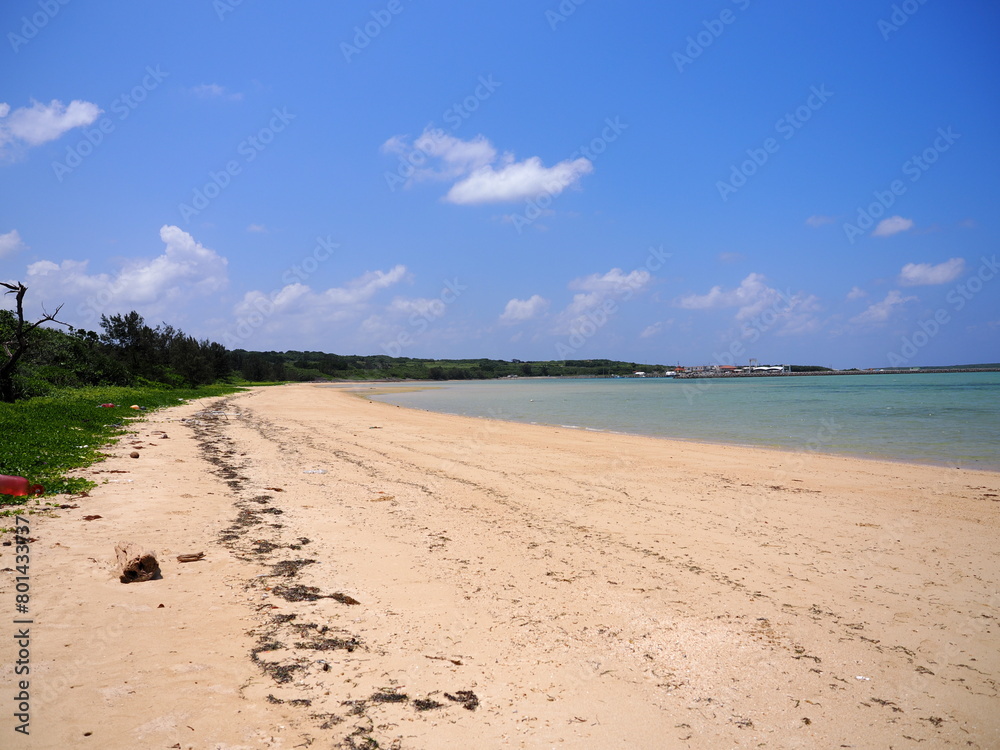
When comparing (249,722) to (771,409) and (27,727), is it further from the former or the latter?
(771,409)

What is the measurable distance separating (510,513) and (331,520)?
2435 millimetres

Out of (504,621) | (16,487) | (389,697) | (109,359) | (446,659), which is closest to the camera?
(389,697)

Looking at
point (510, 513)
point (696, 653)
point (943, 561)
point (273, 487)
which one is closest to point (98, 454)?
point (273, 487)

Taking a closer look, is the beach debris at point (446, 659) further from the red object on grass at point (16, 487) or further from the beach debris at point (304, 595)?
the red object on grass at point (16, 487)

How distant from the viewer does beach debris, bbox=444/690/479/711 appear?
128 inches

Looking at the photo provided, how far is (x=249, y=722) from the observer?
2955 mm

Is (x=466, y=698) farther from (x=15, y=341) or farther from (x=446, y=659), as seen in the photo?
(x=15, y=341)

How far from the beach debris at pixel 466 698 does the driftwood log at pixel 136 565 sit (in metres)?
3.00

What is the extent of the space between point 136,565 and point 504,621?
123 inches

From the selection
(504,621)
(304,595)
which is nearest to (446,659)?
(504,621)

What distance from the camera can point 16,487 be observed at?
22.2ft

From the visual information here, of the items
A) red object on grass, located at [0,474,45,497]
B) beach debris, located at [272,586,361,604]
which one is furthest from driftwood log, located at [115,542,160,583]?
red object on grass, located at [0,474,45,497]

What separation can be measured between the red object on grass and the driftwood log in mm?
3127

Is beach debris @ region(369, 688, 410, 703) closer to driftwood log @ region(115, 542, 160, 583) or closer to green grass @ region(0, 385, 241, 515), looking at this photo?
driftwood log @ region(115, 542, 160, 583)
